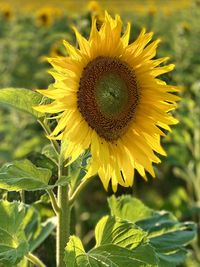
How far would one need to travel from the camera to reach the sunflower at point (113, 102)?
1515 millimetres

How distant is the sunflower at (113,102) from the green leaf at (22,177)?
0.09 m

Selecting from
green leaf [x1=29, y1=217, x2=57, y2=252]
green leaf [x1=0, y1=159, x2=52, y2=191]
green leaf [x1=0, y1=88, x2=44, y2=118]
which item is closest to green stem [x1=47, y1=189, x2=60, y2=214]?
green leaf [x1=0, y1=159, x2=52, y2=191]

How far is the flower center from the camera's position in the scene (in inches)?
63.1

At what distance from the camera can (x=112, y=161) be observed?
1627 millimetres

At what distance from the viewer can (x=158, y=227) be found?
6.61ft

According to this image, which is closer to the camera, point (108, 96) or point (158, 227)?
point (108, 96)

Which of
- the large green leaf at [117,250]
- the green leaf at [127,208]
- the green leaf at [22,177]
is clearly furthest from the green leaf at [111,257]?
the green leaf at [127,208]

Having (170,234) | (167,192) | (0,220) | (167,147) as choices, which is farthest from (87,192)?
(0,220)

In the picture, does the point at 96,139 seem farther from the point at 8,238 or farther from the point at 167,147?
the point at 167,147

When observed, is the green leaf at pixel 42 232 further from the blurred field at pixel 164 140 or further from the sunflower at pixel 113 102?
the sunflower at pixel 113 102

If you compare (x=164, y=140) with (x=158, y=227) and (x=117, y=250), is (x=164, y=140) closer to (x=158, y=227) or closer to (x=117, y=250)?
(x=158, y=227)

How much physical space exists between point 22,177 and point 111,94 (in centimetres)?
30

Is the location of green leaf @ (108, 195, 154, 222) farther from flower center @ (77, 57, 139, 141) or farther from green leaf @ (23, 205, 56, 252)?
flower center @ (77, 57, 139, 141)

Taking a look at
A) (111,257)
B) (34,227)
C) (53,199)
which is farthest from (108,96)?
(34,227)
